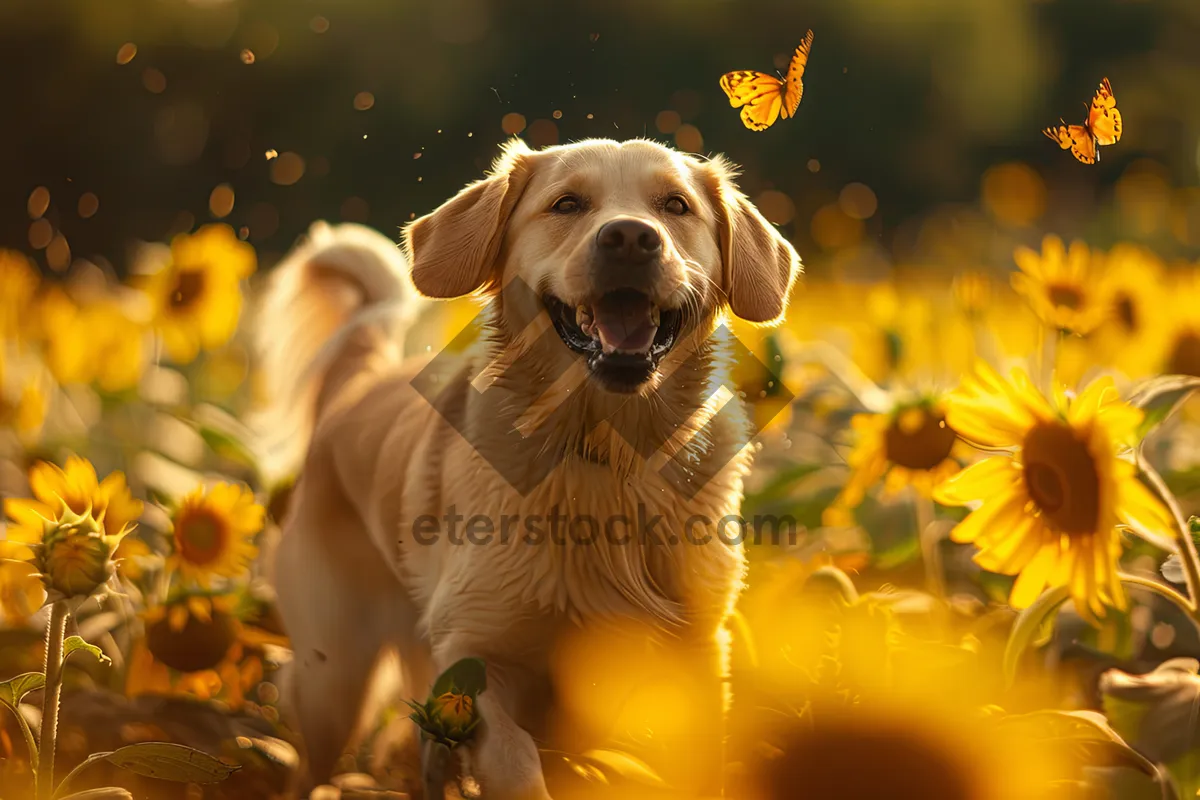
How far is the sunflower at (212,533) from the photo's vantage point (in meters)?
2.45

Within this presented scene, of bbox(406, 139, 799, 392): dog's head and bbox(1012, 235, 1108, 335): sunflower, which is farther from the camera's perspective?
bbox(1012, 235, 1108, 335): sunflower

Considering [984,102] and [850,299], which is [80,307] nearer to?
[850,299]

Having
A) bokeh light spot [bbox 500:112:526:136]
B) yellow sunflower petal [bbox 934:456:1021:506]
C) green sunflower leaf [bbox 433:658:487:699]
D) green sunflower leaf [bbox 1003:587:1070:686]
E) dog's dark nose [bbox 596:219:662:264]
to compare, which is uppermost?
bokeh light spot [bbox 500:112:526:136]

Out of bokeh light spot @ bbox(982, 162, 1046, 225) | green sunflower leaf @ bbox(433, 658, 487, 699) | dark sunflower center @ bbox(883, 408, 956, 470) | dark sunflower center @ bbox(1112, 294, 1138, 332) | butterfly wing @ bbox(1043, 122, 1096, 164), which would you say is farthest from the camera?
bokeh light spot @ bbox(982, 162, 1046, 225)

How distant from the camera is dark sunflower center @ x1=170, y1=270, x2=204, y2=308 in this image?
3109 mm

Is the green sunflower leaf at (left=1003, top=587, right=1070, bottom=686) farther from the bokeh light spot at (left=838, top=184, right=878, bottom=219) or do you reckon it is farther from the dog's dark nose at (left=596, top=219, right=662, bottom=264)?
the bokeh light spot at (left=838, top=184, right=878, bottom=219)

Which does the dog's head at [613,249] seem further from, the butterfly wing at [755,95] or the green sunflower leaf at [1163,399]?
the green sunflower leaf at [1163,399]

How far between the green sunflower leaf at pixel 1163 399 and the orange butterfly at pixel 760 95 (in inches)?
36.7

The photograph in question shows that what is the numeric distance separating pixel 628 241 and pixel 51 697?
4.37ft

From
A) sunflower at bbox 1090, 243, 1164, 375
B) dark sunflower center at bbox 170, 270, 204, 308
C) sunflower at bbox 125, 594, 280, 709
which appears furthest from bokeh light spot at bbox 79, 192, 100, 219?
sunflower at bbox 1090, 243, 1164, 375

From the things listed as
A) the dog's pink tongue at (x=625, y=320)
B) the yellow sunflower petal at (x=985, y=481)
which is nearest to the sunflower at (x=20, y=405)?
the dog's pink tongue at (x=625, y=320)

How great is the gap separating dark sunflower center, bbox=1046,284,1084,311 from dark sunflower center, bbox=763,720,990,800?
52.4 inches

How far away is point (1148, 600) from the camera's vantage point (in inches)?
98.0

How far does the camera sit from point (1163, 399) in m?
1.87
